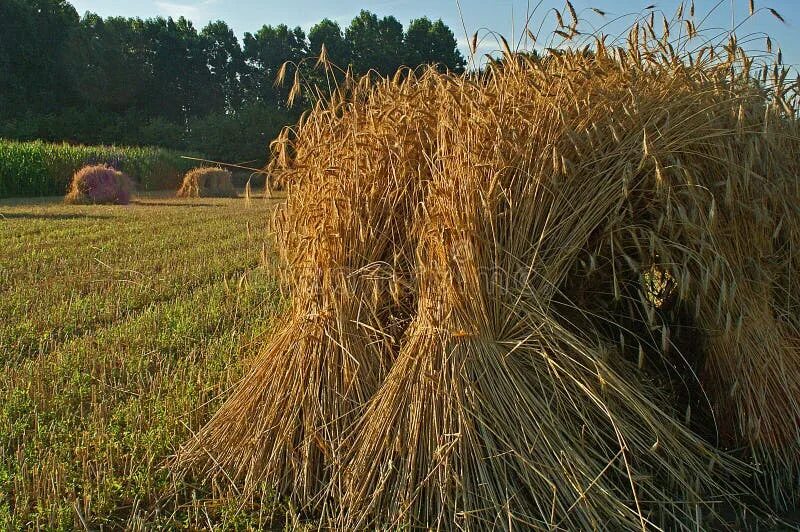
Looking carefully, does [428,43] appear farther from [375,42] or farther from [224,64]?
[224,64]

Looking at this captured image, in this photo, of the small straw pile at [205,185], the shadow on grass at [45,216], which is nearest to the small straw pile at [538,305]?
the shadow on grass at [45,216]

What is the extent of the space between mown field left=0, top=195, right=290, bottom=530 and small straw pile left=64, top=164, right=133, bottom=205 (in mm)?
8417

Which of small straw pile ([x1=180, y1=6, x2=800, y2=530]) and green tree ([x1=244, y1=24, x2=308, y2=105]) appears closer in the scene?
small straw pile ([x1=180, y1=6, x2=800, y2=530])

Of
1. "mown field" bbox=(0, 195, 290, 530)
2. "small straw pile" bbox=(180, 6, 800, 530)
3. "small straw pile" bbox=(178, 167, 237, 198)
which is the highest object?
"small straw pile" bbox=(180, 6, 800, 530)

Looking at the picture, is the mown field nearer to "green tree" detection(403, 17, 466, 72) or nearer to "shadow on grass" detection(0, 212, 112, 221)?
"shadow on grass" detection(0, 212, 112, 221)

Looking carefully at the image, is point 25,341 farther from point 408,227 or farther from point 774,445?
point 774,445

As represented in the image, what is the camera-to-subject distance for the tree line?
3988 centimetres

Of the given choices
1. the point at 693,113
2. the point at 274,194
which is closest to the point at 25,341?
the point at 274,194

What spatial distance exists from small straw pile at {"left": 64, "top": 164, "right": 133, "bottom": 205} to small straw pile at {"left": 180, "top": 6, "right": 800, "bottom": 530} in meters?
15.2

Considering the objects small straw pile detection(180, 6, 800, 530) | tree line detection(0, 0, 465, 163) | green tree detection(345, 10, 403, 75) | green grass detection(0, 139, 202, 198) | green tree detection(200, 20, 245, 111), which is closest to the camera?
small straw pile detection(180, 6, 800, 530)

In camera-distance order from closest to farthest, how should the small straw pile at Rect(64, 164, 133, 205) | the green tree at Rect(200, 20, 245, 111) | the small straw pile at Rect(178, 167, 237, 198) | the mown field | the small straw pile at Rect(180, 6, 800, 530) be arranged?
the small straw pile at Rect(180, 6, 800, 530) → the mown field → the small straw pile at Rect(64, 164, 133, 205) → the small straw pile at Rect(178, 167, 237, 198) → the green tree at Rect(200, 20, 245, 111)

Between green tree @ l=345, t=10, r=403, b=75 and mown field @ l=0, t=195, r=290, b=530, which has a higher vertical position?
green tree @ l=345, t=10, r=403, b=75

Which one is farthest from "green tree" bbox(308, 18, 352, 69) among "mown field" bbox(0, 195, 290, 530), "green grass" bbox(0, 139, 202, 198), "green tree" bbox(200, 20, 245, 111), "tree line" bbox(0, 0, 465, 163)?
"mown field" bbox(0, 195, 290, 530)

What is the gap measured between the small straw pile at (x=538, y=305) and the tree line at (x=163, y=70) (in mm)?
33268
